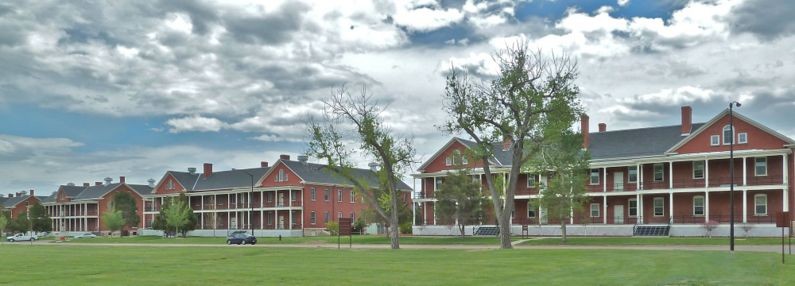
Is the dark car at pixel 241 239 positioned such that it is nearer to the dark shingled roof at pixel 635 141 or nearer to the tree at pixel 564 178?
the tree at pixel 564 178

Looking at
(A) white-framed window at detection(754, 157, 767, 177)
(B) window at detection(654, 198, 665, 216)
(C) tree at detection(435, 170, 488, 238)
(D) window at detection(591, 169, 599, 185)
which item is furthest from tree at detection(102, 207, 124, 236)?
(A) white-framed window at detection(754, 157, 767, 177)

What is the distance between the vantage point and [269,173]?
317 feet

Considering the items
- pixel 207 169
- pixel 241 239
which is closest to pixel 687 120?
pixel 241 239

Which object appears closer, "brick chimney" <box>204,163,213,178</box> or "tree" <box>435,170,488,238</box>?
"tree" <box>435,170,488,238</box>

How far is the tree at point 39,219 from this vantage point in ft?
419

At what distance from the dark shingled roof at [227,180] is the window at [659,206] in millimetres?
52309

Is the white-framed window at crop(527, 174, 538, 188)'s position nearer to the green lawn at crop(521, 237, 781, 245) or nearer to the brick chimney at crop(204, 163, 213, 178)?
the green lawn at crop(521, 237, 781, 245)

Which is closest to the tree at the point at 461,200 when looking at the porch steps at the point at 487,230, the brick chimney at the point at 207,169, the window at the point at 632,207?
the porch steps at the point at 487,230

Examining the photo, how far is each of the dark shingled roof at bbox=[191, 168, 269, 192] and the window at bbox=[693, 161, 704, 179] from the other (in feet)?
184

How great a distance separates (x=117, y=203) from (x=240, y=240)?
46.7m

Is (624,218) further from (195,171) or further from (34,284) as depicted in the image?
(195,171)

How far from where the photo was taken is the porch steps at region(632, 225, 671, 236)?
61.1 meters

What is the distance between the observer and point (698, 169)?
62.9 m

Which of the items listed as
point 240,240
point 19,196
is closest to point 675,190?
point 240,240
